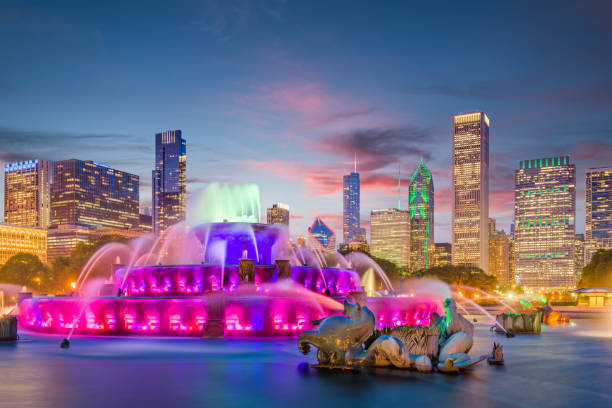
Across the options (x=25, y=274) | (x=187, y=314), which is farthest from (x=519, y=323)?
(x=25, y=274)

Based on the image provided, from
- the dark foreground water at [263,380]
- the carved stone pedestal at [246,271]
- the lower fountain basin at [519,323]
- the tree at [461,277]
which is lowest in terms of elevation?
the tree at [461,277]

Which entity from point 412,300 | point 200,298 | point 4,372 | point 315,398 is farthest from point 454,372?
point 412,300

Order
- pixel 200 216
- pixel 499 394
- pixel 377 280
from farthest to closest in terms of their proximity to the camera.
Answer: pixel 377 280
pixel 200 216
pixel 499 394

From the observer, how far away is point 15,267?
10344 centimetres

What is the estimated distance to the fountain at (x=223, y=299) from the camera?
25.8 meters

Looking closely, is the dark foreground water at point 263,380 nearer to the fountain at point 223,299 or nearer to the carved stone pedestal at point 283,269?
the fountain at point 223,299

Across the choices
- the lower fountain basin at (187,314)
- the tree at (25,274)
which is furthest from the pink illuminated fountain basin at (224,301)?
the tree at (25,274)

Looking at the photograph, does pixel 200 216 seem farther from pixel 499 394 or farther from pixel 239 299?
pixel 499 394

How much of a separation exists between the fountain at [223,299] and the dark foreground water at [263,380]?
3.68 meters

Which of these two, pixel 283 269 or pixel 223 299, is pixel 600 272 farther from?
pixel 223 299

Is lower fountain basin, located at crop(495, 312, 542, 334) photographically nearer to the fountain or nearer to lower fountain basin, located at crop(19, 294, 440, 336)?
the fountain

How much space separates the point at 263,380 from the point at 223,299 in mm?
11258

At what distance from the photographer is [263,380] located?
14.1m

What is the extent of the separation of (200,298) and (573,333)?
1814 cm
